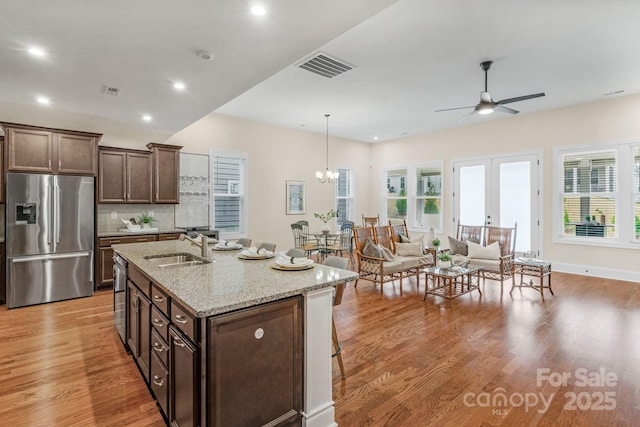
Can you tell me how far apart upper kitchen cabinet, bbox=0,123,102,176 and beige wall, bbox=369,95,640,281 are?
295 inches

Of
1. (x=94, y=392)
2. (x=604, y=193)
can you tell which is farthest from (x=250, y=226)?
(x=604, y=193)

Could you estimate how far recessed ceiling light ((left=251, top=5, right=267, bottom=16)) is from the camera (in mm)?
2225

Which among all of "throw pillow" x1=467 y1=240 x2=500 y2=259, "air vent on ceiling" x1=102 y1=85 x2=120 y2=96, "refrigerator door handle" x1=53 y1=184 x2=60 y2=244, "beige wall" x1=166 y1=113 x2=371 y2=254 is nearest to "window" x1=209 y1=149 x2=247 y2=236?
"beige wall" x1=166 y1=113 x2=371 y2=254

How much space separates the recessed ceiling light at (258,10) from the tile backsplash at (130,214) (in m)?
4.58

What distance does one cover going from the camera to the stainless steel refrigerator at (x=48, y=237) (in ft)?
13.6

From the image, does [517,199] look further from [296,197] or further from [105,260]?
[105,260]

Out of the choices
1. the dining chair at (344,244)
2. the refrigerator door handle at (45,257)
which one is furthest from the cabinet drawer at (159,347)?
the dining chair at (344,244)

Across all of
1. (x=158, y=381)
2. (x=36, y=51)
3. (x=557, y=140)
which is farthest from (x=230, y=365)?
(x=557, y=140)

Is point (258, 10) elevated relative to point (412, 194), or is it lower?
elevated

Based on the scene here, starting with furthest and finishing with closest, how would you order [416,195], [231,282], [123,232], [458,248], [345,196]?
[345,196] < [416,195] < [458,248] < [123,232] < [231,282]

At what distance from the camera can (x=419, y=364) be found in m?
2.75

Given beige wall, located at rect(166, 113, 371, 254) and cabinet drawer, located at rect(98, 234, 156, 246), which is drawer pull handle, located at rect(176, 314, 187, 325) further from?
beige wall, located at rect(166, 113, 371, 254)

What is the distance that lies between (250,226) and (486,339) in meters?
5.22

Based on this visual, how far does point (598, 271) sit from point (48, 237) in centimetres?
912
